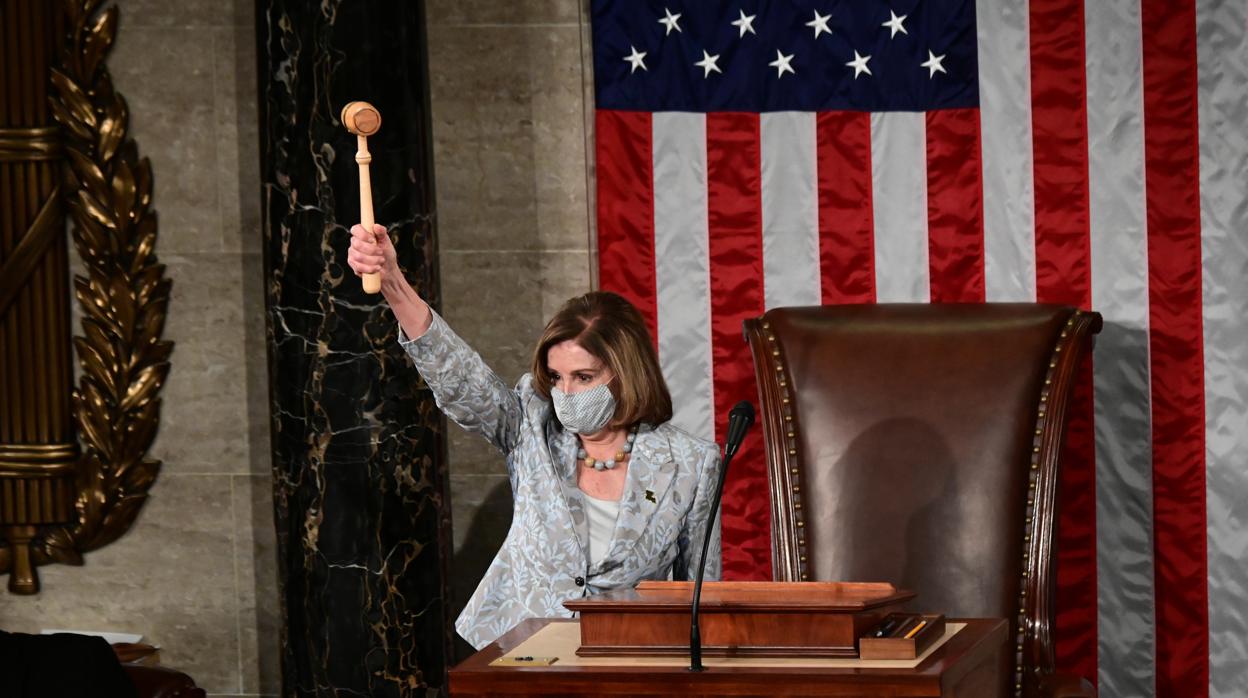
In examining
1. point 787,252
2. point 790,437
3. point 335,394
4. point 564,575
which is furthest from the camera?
point 787,252

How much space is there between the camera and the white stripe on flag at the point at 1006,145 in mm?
4672

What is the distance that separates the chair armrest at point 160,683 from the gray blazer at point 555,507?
749mm

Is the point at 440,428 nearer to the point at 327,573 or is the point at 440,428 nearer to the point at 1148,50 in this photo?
the point at 327,573

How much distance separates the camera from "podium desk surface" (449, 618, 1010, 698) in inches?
94.7

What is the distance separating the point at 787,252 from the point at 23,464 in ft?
8.16

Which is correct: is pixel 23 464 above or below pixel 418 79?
below

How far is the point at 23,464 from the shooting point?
200 inches

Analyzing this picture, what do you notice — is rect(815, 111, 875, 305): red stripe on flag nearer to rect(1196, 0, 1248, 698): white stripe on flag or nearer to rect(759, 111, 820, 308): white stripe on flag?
rect(759, 111, 820, 308): white stripe on flag

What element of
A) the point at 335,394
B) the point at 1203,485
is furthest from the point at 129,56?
the point at 1203,485

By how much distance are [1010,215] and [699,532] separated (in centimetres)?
165

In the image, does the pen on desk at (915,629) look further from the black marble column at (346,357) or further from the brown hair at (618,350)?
the black marble column at (346,357)

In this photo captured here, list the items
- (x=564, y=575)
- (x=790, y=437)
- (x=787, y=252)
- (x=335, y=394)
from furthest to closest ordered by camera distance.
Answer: (x=787, y=252)
(x=335, y=394)
(x=790, y=437)
(x=564, y=575)

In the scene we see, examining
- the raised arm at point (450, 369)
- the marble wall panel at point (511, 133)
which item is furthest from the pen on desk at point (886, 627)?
the marble wall panel at point (511, 133)

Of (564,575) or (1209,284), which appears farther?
(1209,284)
